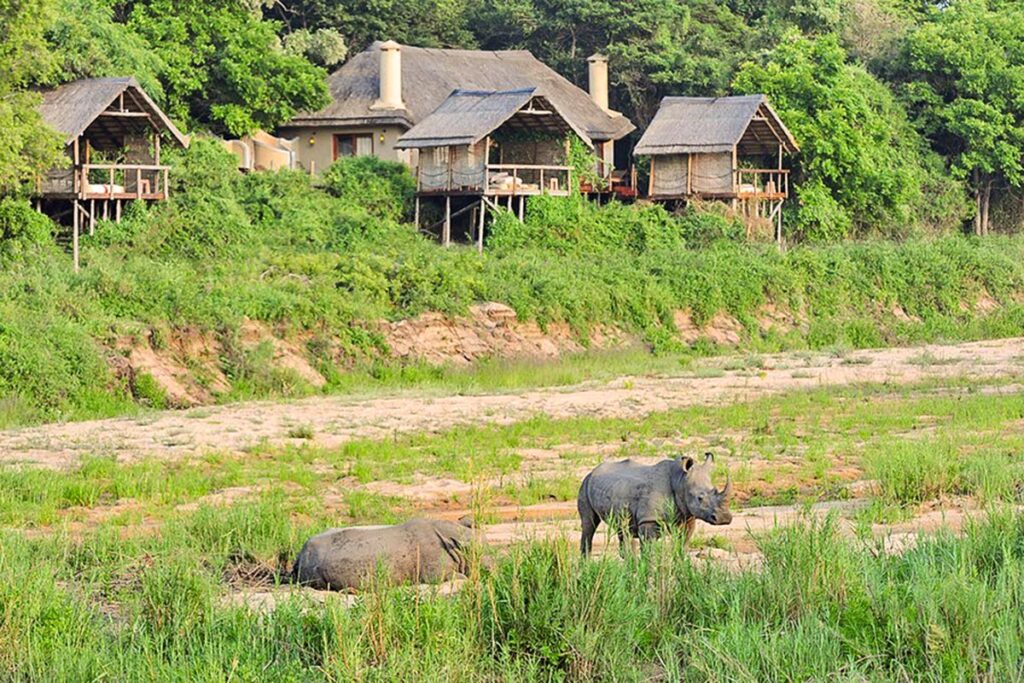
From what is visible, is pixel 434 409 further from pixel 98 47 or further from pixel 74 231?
pixel 98 47

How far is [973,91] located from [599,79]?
37.7 ft

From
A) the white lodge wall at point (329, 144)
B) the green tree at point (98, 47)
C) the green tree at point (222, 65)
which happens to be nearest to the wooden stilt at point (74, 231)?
the green tree at point (98, 47)

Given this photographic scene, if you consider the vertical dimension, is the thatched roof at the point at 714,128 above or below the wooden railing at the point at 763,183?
above

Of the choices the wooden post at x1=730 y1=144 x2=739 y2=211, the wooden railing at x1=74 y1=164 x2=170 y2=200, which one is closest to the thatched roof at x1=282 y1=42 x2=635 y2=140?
the wooden post at x1=730 y1=144 x2=739 y2=211

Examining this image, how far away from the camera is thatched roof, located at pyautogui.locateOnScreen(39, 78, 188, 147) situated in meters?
33.9

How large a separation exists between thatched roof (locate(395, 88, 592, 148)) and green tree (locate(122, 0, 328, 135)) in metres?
4.33

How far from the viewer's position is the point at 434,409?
928 inches

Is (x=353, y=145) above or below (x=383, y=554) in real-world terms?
above

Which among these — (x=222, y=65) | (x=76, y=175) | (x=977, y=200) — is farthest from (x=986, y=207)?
(x=76, y=175)

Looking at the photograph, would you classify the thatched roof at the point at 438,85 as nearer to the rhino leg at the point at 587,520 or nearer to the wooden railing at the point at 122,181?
the wooden railing at the point at 122,181

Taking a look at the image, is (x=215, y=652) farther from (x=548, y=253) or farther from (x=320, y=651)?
(x=548, y=253)

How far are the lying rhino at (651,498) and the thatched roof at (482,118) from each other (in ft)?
94.3

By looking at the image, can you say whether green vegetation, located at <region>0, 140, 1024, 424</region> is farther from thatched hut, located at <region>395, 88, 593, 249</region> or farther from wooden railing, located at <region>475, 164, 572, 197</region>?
thatched hut, located at <region>395, 88, 593, 249</region>

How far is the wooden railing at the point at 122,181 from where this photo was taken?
34562mm
